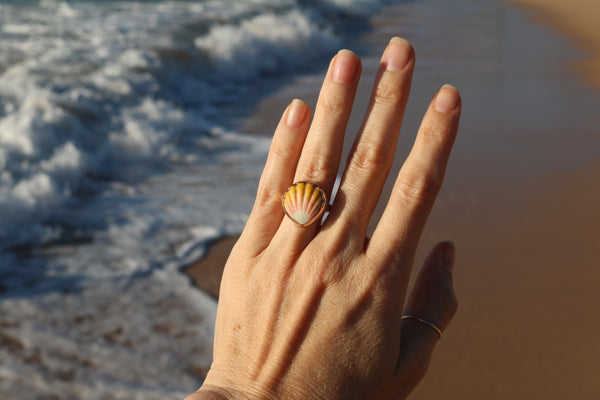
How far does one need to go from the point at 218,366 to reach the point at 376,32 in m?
12.9

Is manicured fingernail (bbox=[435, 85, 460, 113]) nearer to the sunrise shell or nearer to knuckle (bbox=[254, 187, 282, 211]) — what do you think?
the sunrise shell

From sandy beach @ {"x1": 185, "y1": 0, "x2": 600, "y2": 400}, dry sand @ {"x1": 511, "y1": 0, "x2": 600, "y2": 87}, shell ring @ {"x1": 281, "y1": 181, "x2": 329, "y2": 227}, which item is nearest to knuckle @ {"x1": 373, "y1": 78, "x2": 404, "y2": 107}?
shell ring @ {"x1": 281, "y1": 181, "x2": 329, "y2": 227}

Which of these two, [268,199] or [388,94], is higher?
[388,94]

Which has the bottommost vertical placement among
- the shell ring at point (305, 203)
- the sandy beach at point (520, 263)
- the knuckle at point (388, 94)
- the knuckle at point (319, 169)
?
the sandy beach at point (520, 263)

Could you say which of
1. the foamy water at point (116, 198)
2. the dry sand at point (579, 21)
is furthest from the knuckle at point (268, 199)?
the dry sand at point (579, 21)

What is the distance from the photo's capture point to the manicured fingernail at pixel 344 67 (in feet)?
5.35

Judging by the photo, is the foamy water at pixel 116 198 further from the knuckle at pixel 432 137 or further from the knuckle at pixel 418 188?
the knuckle at pixel 432 137

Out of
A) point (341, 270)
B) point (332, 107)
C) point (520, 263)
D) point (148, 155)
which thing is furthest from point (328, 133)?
point (148, 155)

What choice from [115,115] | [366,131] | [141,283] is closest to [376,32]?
[115,115]

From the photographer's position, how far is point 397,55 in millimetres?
1628

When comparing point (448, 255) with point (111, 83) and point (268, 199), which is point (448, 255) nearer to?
point (268, 199)

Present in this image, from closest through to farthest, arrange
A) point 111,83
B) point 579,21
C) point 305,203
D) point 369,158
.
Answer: point 305,203 < point 369,158 < point 111,83 < point 579,21

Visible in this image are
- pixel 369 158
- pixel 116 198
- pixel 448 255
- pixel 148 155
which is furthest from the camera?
pixel 148 155

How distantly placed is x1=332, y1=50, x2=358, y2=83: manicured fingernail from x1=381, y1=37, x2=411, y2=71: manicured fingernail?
9 centimetres
